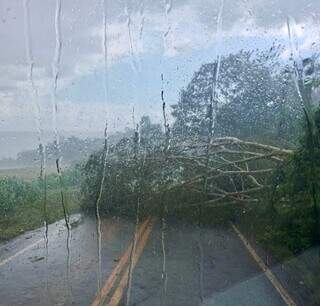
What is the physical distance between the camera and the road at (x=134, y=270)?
421 centimetres

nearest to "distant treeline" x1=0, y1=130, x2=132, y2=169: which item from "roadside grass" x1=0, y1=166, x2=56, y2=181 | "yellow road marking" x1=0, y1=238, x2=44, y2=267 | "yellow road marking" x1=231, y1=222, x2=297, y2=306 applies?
"roadside grass" x1=0, y1=166, x2=56, y2=181

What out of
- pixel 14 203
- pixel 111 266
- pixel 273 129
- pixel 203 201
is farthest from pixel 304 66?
pixel 14 203

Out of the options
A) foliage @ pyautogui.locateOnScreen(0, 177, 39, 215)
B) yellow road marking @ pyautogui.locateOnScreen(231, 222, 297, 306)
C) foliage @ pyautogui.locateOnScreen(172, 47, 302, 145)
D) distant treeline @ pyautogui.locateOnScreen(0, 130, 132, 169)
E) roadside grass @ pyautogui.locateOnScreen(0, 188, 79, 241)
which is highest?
foliage @ pyautogui.locateOnScreen(172, 47, 302, 145)

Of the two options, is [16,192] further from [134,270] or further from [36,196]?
[134,270]

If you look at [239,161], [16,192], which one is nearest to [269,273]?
[239,161]

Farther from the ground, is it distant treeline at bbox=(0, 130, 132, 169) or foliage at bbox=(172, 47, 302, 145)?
foliage at bbox=(172, 47, 302, 145)

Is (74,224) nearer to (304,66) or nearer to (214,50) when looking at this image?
(214,50)

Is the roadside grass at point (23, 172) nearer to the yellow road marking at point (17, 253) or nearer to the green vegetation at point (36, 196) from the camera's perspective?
the green vegetation at point (36, 196)

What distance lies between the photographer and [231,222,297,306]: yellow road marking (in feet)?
15.4

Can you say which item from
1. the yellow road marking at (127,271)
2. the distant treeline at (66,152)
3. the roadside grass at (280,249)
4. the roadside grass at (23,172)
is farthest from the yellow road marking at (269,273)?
the roadside grass at (23,172)

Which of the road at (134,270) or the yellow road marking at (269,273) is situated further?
the yellow road marking at (269,273)

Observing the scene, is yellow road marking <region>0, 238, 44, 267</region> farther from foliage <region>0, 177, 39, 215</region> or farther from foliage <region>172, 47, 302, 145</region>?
foliage <region>172, 47, 302, 145</region>

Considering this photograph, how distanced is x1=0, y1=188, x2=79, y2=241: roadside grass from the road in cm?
10

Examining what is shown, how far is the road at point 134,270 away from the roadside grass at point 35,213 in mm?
103
